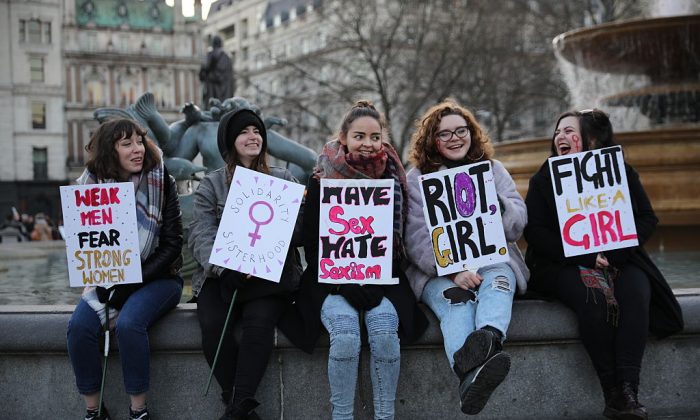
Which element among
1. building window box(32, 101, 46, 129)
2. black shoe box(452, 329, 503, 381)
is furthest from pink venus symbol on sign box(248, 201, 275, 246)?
building window box(32, 101, 46, 129)

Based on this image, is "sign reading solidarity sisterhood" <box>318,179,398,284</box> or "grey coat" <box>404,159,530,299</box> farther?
"grey coat" <box>404,159,530,299</box>

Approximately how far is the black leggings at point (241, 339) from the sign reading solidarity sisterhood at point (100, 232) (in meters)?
0.43

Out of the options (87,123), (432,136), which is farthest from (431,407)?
(87,123)

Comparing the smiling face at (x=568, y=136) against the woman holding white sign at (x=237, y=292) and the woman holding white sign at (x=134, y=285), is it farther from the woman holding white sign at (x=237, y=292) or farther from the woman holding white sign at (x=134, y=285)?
the woman holding white sign at (x=134, y=285)

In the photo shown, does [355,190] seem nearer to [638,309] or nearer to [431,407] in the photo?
[431,407]

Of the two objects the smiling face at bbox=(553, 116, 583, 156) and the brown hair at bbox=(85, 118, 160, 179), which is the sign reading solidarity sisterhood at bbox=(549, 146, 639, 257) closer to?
the smiling face at bbox=(553, 116, 583, 156)

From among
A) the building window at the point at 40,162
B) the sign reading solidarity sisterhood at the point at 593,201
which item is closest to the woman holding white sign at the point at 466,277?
the sign reading solidarity sisterhood at the point at 593,201

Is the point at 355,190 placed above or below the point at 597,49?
below

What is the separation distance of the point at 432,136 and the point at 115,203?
1656 mm

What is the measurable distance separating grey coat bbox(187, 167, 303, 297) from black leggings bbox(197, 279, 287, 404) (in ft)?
0.51

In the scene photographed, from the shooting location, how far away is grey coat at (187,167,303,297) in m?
4.11

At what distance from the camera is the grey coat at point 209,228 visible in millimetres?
4109

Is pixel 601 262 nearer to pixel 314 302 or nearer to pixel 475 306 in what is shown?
pixel 475 306

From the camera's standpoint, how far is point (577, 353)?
13.4 feet
